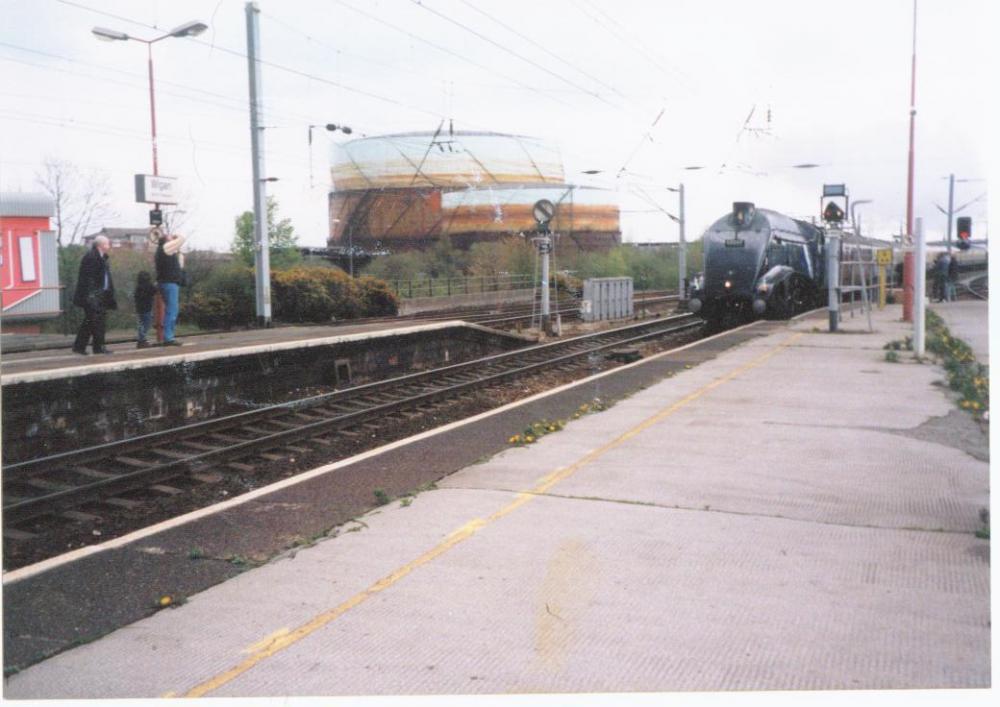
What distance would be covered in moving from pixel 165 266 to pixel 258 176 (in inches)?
80.1

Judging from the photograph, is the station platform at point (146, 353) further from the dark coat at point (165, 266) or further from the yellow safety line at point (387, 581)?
the yellow safety line at point (387, 581)

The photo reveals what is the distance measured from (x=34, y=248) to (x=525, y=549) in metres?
11.2

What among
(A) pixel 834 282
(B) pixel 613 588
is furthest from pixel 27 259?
(A) pixel 834 282

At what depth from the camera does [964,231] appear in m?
8.92

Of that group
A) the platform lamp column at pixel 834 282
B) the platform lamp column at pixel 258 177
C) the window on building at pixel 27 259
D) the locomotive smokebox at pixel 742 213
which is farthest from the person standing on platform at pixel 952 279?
the window on building at pixel 27 259

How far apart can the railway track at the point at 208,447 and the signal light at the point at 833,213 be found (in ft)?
23.7

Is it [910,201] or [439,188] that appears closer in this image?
[910,201]

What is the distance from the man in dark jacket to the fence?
57.9 feet

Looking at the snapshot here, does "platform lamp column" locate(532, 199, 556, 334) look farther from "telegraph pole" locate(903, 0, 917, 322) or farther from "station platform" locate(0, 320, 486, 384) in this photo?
"telegraph pole" locate(903, 0, 917, 322)

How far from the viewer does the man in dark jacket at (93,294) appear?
12016 millimetres

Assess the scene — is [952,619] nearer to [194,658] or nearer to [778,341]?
[194,658]

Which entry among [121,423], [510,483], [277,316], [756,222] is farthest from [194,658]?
[756,222]

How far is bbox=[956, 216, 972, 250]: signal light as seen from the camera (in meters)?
8.23

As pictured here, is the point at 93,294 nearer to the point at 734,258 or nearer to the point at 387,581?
the point at 387,581
